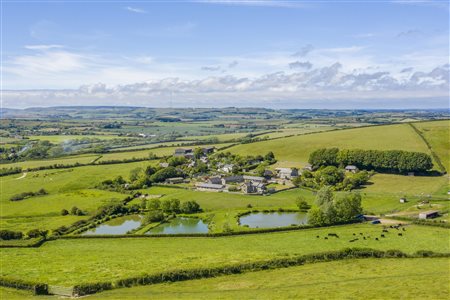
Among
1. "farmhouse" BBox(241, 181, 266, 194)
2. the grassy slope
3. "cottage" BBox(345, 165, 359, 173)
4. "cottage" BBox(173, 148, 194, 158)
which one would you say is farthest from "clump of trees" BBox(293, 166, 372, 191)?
"cottage" BBox(173, 148, 194, 158)

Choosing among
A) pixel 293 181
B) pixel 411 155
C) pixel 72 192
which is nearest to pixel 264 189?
pixel 293 181

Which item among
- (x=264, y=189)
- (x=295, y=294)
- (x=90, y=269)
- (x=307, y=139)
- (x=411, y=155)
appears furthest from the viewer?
(x=307, y=139)

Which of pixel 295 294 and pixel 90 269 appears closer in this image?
pixel 295 294

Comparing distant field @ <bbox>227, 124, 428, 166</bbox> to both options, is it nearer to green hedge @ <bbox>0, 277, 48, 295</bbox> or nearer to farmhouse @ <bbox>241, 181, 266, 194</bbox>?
farmhouse @ <bbox>241, 181, 266, 194</bbox>

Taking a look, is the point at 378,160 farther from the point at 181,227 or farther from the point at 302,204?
the point at 181,227

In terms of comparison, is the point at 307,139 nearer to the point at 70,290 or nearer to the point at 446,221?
the point at 446,221

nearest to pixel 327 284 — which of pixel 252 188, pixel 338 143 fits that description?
pixel 252 188

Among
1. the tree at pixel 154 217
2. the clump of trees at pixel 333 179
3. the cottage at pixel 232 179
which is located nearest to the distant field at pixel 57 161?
the cottage at pixel 232 179
